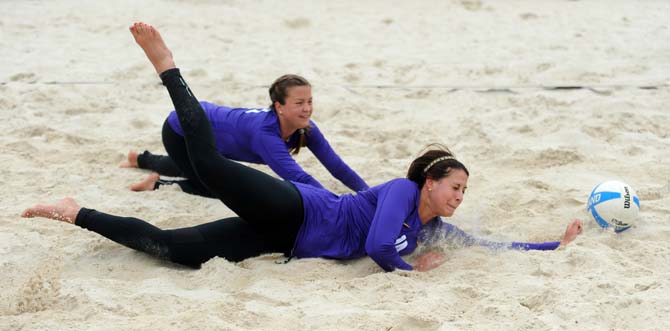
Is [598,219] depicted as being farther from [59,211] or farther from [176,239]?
[59,211]

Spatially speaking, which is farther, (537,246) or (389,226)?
A: (537,246)

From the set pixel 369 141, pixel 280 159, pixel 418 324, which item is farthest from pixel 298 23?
pixel 418 324

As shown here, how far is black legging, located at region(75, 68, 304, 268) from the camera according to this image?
140 inches

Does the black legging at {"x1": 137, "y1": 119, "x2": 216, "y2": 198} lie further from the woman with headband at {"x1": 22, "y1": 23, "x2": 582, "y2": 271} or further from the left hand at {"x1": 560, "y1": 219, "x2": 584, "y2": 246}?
the left hand at {"x1": 560, "y1": 219, "x2": 584, "y2": 246}

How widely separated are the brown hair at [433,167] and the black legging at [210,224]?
0.57 meters

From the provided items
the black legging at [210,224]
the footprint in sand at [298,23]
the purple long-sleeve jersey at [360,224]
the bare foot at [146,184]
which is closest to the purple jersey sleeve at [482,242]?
the purple long-sleeve jersey at [360,224]

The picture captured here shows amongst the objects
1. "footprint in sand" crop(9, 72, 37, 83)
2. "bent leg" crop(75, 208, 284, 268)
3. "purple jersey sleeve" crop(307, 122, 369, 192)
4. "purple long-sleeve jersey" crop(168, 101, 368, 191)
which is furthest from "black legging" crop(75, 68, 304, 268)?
"footprint in sand" crop(9, 72, 37, 83)

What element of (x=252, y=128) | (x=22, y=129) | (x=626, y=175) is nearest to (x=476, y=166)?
(x=626, y=175)

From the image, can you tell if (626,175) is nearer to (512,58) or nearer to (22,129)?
(512,58)

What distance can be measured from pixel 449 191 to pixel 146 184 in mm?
1978

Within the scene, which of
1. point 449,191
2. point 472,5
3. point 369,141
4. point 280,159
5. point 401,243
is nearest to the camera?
point 449,191

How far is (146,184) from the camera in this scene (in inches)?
185

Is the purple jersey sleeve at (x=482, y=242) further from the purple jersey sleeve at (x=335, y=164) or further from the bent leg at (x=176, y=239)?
the bent leg at (x=176, y=239)

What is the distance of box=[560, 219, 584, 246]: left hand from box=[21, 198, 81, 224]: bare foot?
7.53 ft
